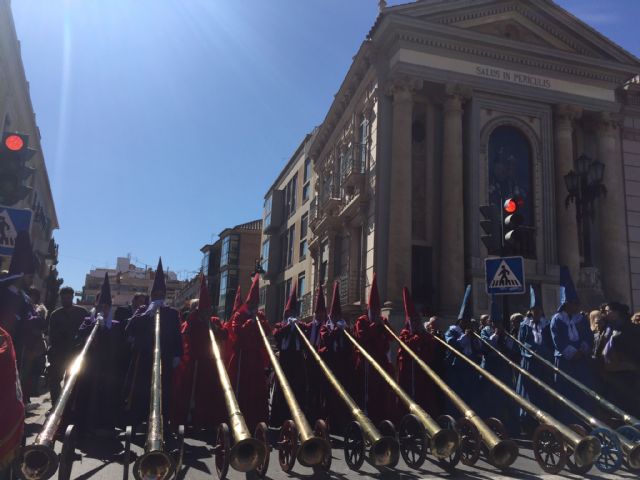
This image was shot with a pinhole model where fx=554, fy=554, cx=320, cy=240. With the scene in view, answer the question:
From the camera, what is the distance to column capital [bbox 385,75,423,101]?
2141cm

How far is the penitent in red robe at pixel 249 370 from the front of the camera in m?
8.37

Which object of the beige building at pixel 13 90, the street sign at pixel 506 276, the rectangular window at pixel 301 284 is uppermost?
the beige building at pixel 13 90

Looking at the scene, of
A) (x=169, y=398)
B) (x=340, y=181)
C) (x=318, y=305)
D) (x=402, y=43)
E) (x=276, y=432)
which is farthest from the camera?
(x=340, y=181)

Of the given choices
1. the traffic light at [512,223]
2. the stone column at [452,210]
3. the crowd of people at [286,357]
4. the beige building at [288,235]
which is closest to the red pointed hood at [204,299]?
the crowd of people at [286,357]

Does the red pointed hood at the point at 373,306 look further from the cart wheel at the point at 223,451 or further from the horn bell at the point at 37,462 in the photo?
the horn bell at the point at 37,462

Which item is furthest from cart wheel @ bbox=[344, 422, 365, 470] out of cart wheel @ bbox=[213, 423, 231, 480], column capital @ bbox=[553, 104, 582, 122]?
column capital @ bbox=[553, 104, 582, 122]

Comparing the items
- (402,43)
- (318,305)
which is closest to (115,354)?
(318,305)

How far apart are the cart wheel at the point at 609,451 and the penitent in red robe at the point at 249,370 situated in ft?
15.0

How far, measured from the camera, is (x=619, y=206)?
75.3 feet

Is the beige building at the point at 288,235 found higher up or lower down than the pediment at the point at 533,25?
lower down

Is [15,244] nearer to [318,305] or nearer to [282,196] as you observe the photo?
[318,305]

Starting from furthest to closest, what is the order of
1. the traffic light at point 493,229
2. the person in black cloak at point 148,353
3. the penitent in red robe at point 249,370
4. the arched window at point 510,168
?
the arched window at point 510,168 → the traffic light at point 493,229 → the penitent in red robe at point 249,370 → the person in black cloak at point 148,353

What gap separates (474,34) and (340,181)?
9.12 m

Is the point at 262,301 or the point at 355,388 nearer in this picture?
the point at 355,388
